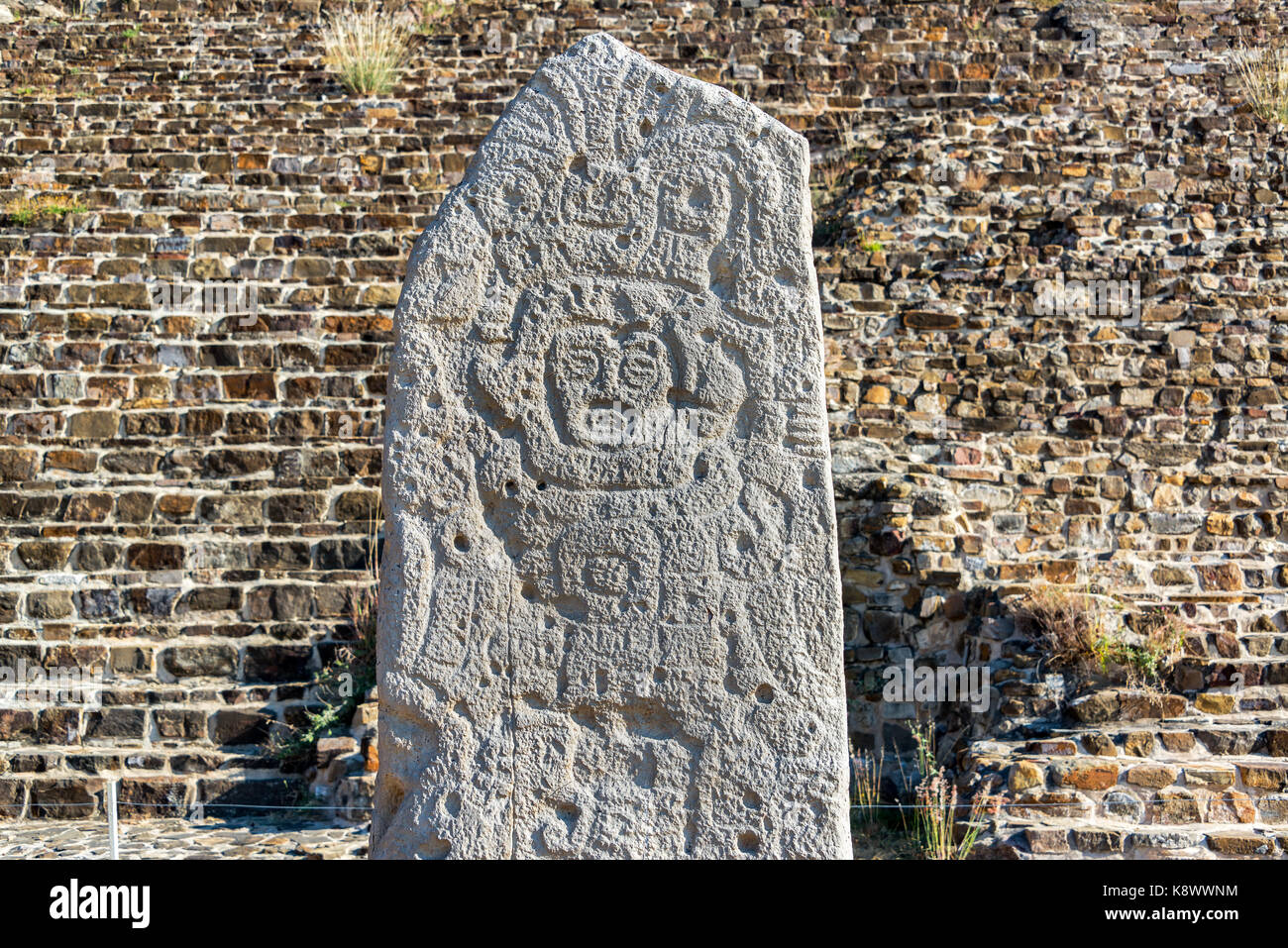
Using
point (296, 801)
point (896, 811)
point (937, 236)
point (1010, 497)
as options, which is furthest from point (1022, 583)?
point (296, 801)

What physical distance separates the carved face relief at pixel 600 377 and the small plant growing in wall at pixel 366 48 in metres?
8.12

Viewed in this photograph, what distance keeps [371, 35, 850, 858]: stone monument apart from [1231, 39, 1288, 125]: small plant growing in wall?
326 inches

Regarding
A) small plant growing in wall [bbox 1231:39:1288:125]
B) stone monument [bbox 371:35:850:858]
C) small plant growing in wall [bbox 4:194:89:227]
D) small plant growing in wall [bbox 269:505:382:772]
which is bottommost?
small plant growing in wall [bbox 269:505:382:772]

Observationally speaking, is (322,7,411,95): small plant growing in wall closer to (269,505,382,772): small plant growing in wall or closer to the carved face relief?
(269,505,382,772): small plant growing in wall

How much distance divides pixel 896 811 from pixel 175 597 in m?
4.20

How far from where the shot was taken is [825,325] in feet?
25.5

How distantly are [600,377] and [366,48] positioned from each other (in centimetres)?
848

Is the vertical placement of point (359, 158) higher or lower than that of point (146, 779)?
higher

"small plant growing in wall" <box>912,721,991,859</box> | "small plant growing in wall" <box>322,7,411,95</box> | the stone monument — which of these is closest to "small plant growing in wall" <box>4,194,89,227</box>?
"small plant growing in wall" <box>322,7,411,95</box>

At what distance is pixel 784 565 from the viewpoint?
245 centimetres

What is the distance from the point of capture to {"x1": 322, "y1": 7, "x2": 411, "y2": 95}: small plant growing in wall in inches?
384

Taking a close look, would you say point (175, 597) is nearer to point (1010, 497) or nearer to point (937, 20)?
point (1010, 497)

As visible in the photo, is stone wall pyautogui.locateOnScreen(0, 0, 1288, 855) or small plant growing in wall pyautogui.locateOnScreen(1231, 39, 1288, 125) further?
small plant growing in wall pyautogui.locateOnScreen(1231, 39, 1288, 125)

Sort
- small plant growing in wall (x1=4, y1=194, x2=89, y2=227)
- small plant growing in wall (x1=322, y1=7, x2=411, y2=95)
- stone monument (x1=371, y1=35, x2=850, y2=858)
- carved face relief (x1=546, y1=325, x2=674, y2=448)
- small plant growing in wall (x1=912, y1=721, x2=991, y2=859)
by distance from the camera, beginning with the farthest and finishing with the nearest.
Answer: small plant growing in wall (x1=322, y1=7, x2=411, y2=95)
small plant growing in wall (x1=4, y1=194, x2=89, y2=227)
small plant growing in wall (x1=912, y1=721, x2=991, y2=859)
carved face relief (x1=546, y1=325, x2=674, y2=448)
stone monument (x1=371, y1=35, x2=850, y2=858)
